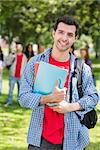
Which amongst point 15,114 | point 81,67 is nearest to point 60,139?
point 81,67

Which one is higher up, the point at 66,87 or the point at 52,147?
the point at 66,87

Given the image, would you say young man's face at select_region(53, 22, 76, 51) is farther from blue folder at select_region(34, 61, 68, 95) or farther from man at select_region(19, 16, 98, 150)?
blue folder at select_region(34, 61, 68, 95)

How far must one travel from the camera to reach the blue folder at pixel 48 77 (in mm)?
3553

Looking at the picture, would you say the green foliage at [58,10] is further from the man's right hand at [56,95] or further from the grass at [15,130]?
the man's right hand at [56,95]

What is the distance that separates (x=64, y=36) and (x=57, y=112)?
0.60 m

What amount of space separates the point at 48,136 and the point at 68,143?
168mm

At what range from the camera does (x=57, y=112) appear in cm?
373

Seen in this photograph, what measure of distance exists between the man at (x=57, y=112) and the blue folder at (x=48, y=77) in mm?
104

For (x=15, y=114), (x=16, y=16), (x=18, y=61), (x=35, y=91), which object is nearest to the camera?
(x=35, y=91)

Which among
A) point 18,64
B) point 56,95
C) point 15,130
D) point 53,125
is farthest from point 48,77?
point 18,64

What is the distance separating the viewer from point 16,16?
157ft

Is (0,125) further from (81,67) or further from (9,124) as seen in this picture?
(81,67)

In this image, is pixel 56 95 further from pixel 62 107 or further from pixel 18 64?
pixel 18 64

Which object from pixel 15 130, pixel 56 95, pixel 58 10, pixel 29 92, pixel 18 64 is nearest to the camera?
pixel 56 95
